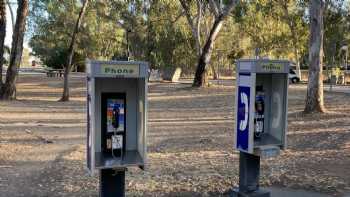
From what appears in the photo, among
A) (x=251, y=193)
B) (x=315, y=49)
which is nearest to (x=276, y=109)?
(x=251, y=193)

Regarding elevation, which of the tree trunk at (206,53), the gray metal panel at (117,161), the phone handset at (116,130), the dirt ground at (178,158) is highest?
the tree trunk at (206,53)

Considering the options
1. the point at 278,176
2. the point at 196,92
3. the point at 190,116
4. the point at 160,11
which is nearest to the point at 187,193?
the point at 278,176

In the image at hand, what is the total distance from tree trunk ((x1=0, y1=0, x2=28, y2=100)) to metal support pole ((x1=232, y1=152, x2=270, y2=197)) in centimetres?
1960

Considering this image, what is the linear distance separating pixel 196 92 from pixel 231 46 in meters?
30.5

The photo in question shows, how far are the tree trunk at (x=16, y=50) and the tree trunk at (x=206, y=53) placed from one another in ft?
34.1

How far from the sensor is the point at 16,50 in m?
24.7

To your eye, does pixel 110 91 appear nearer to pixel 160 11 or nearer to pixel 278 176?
pixel 278 176

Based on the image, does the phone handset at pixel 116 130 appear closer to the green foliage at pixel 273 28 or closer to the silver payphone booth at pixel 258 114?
the silver payphone booth at pixel 258 114

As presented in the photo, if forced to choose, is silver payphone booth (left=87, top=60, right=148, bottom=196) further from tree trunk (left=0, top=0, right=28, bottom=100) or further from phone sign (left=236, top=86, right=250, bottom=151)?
tree trunk (left=0, top=0, right=28, bottom=100)

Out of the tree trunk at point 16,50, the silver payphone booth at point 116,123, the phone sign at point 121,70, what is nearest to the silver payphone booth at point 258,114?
the silver payphone booth at point 116,123

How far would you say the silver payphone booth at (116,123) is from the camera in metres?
5.25

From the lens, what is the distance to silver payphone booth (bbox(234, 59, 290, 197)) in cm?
646

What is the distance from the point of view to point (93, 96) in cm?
518

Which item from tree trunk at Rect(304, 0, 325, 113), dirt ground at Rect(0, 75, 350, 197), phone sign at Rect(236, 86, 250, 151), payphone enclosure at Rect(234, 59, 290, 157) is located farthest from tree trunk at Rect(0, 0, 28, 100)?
phone sign at Rect(236, 86, 250, 151)
